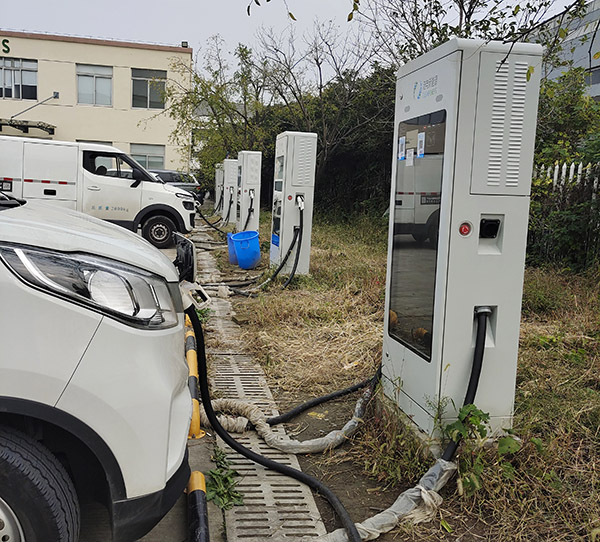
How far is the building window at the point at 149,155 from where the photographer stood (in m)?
29.5

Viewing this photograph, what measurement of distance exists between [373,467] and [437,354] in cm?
73

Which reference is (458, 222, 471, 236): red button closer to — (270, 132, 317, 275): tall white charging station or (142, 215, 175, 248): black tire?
(270, 132, 317, 275): tall white charging station

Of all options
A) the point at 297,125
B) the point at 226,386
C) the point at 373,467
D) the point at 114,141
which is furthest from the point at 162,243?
the point at 114,141

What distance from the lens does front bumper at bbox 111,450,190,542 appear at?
2092 mm

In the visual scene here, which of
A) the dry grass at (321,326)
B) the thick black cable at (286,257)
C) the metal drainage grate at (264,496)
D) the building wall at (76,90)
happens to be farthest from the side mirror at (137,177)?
the building wall at (76,90)

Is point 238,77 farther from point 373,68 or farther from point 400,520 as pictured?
point 400,520

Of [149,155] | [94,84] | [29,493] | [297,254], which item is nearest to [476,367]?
[29,493]

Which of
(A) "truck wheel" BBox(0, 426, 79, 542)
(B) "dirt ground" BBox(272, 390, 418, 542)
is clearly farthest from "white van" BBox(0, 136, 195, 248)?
(A) "truck wheel" BBox(0, 426, 79, 542)

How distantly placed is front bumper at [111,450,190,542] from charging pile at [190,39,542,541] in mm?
931

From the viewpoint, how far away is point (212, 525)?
290 centimetres

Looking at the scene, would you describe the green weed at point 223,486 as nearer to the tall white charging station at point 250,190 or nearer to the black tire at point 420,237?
the black tire at point 420,237

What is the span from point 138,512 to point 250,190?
1124cm

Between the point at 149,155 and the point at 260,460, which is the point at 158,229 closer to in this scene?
the point at 260,460

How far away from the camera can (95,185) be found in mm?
12453
